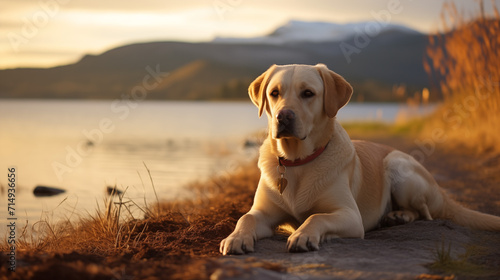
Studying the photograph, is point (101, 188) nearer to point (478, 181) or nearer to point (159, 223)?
point (159, 223)

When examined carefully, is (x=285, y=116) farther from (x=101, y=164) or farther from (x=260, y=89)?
(x=101, y=164)

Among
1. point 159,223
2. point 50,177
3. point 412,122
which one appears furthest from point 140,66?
point 159,223

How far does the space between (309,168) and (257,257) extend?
3.79 ft

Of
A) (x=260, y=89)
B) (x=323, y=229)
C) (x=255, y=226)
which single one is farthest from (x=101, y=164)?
(x=323, y=229)

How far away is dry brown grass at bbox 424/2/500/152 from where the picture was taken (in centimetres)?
954

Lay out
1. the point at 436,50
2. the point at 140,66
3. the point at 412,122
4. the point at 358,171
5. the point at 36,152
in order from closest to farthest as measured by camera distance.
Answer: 1. the point at 358,171
2. the point at 436,50
3. the point at 36,152
4. the point at 412,122
5. the point at 140,66

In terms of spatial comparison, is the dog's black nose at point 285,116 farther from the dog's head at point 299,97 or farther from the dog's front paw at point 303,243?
the dog's front paw at point 303,243

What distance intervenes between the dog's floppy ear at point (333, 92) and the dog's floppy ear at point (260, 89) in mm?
449

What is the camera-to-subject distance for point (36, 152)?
45.2ft

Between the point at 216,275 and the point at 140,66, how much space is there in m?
70.4

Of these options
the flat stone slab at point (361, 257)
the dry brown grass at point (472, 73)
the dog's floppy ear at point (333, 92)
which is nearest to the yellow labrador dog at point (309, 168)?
the dog's floppy ear at point (333, 92)

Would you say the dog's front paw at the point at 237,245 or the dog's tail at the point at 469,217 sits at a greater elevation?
the dog's front paw at the point at 237,245

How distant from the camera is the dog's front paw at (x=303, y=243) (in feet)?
11.8

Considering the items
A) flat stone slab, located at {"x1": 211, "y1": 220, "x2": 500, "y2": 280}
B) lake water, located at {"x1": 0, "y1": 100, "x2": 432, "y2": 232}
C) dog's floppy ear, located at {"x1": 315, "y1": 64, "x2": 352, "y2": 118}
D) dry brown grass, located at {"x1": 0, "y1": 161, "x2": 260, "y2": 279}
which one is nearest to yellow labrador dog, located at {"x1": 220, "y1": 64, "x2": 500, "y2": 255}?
dog's floppy ear, located at {"x1": 315, "y1": 64, "x2": 352, "y2": 118}
